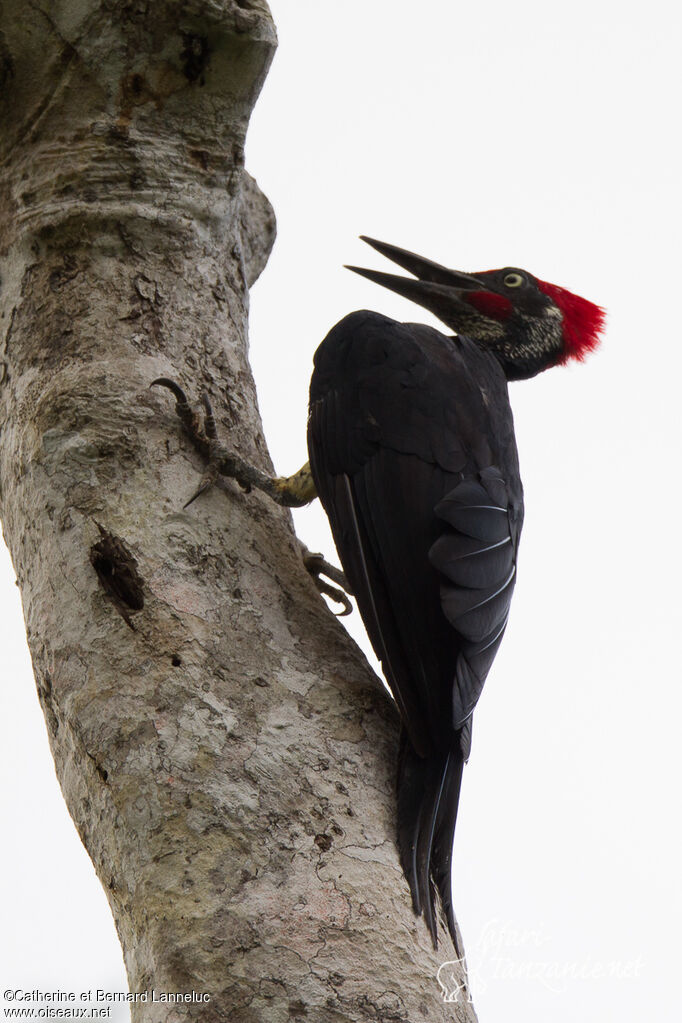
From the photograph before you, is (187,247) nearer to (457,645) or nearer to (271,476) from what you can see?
(271,476)

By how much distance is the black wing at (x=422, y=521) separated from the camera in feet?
7.32

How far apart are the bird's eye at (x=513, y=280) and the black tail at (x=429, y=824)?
2027mm

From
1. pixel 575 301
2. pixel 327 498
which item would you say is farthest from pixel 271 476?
pixel 575 301

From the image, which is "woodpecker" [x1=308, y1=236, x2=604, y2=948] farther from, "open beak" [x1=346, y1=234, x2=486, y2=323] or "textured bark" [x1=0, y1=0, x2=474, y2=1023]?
"open beak" [x1=346, y1=234, x2=486, y2=323]

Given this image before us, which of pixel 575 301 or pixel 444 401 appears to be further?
pixel 575 301

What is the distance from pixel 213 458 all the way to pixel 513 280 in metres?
1.64

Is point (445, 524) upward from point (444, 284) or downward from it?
downward

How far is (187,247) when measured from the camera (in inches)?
119

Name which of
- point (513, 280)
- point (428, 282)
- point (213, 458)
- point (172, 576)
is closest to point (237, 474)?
point (213, 458)

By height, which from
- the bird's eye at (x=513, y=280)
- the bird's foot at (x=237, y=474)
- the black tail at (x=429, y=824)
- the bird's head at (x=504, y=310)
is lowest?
the black tail at (x=429, y=824)

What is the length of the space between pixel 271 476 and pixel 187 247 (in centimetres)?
69

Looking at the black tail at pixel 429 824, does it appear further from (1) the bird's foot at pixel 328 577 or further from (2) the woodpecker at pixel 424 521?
(1) the bird's foot at pixel 328 577

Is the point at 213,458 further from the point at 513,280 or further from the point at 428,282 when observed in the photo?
the point at 513,280

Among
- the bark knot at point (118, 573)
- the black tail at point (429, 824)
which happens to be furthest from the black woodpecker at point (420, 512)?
the bark knot at point (118, 573)
